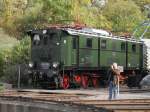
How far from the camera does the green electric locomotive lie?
2814 cm

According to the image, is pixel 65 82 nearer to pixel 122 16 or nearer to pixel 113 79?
pixel 113 79

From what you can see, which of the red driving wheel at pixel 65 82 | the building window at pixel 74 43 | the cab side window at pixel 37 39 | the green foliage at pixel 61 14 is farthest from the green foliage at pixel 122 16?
the red driving wheel at pixel 65 82

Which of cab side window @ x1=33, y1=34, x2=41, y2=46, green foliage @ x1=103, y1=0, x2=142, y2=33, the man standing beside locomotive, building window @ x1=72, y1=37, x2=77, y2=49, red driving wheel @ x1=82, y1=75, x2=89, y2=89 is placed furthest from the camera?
green foliage @ x1=103, y1=0, x2=142, y2=33

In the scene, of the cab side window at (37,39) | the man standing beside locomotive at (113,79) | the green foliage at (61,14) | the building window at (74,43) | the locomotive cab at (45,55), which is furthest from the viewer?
the green foliage at (61,14)

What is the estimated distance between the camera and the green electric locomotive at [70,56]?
28141 mm

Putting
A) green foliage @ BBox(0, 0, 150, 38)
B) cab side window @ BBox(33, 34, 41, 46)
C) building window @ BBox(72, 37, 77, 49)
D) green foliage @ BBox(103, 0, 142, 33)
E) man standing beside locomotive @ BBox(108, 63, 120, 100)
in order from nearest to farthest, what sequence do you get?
man standing beside locomotive @ BBox(108, 63, 120, 100) < building window @ BBox(72, 37, 77, 49) < cab side window @ BBox(33, 34, 41, 46) < green foliage @ BBox(0, 0, 150, 38) < green foliage @ BBox(103, 0, 142, 33)

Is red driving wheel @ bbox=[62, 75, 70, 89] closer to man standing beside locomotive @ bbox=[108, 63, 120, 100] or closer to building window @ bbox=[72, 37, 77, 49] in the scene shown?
building window @ bbox=[72, 37, 77, 49]

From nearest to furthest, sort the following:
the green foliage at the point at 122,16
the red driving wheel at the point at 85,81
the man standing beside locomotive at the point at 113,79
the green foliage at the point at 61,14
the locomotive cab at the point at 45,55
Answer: the man standing beside locomotive at the point at 113,79 < the locomotive cab at the point at 45,55 < the red driving wheel at the point at 85,81 < the green foliage at the point at 61,14 < the green foliage at the point at 122,16

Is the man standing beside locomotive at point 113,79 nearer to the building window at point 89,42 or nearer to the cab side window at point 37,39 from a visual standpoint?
the building window at point 89,42

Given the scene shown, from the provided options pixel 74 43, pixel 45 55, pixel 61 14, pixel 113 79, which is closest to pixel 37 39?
pixel 45 55

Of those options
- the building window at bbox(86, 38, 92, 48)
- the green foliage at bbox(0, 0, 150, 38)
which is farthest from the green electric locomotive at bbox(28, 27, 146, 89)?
the green foliage at bbox(0, 0, 150, 38)

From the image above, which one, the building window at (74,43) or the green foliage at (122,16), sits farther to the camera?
the green foliage at (122,16)

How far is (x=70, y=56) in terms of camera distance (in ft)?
92.7

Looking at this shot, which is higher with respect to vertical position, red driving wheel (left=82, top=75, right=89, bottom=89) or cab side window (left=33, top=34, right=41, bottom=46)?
cab side window (left=33, top=34, right=41, bottom=46)
